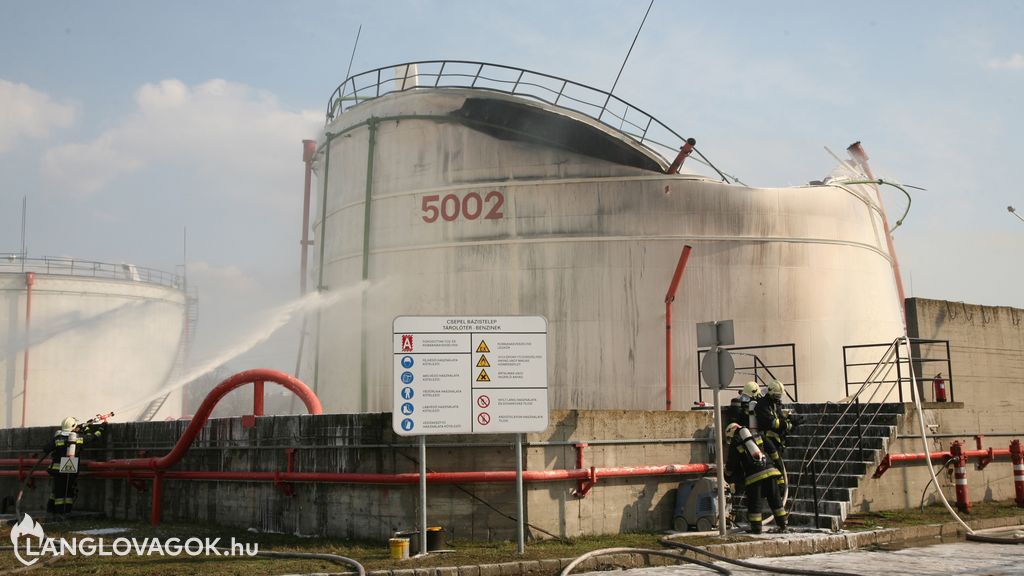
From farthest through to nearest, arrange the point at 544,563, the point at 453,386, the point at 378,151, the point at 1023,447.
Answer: the point at 378,151
the point at 1023,447
the point at 453,386
the point at 544,563

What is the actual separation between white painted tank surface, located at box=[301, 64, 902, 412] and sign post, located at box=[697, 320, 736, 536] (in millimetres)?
7880

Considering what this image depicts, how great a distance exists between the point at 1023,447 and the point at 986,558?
7682 millimetres

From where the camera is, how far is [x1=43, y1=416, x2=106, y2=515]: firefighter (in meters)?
16.1

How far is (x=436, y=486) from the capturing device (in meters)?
11.8

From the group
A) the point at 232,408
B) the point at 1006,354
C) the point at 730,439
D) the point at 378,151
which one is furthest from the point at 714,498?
the point at 232,408

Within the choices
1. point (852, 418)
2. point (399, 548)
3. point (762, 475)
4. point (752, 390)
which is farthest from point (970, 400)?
point (399, 548)

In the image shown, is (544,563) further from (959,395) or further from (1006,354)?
(1006,354)

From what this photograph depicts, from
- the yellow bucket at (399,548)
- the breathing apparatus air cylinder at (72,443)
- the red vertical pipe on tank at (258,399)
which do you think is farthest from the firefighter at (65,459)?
the yellow bucket at (399,548)

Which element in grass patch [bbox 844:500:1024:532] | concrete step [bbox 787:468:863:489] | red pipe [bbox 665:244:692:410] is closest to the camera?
grass patch [bbox 844:500:1024:532]

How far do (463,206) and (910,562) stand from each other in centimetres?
1332

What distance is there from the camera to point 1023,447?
16.7m

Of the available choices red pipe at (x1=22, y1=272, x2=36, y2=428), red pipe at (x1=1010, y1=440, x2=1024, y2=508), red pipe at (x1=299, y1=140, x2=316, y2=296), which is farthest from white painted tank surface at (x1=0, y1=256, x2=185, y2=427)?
red pipe at (x1=1010, y1=440, x2=1024, y2=508)

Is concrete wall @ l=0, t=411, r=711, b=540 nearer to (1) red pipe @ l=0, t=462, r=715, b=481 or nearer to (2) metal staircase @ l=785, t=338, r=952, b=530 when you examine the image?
(1) red pipe @ l=0, t=462, r=715, b=481

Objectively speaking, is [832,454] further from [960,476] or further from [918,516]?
[960,476]
